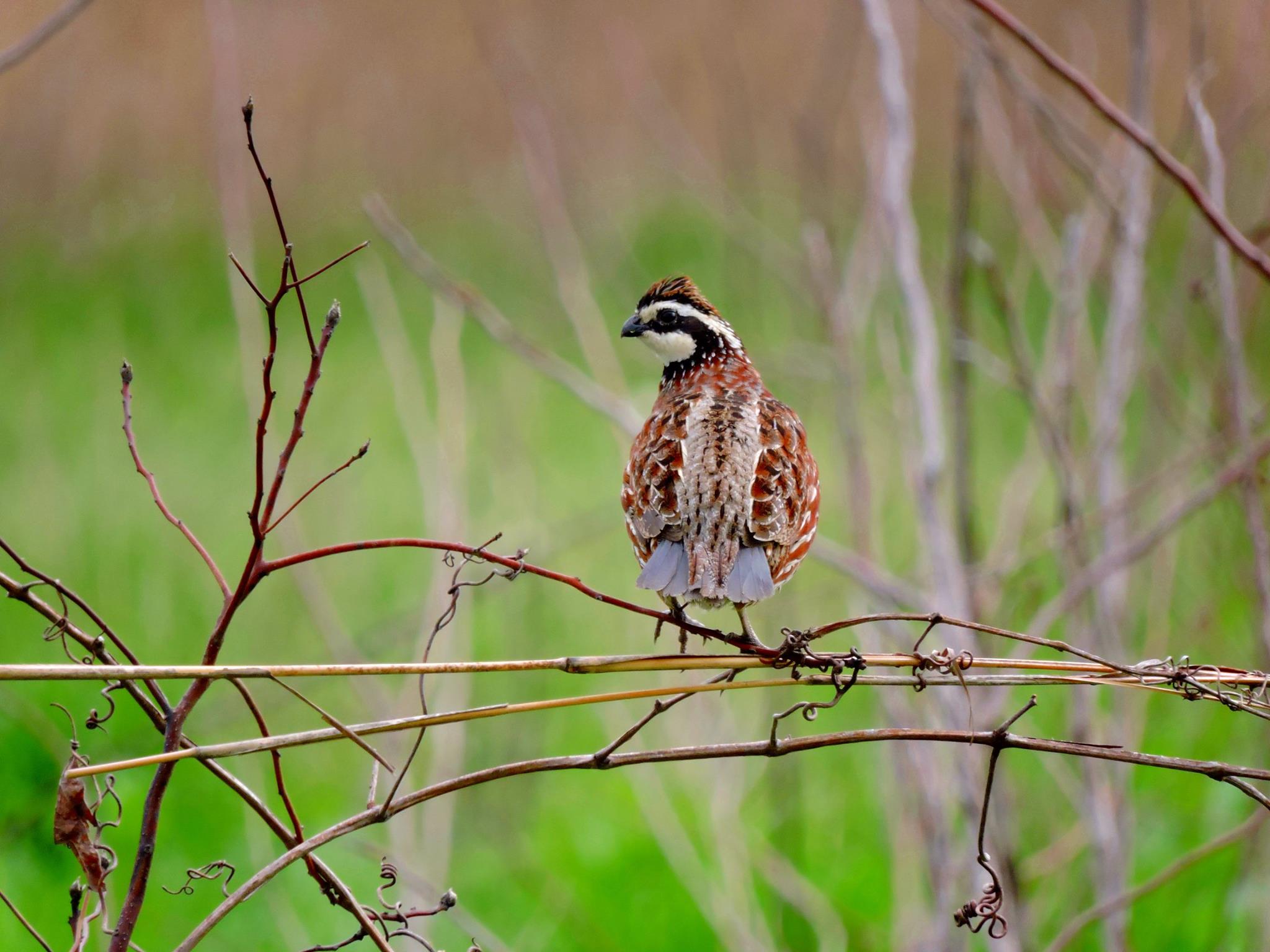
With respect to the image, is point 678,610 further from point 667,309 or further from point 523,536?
point 523,536

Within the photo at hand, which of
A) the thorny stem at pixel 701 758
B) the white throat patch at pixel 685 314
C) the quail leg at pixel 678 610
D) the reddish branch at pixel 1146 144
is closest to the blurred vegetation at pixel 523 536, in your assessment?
the white throat patch at pixel 685 314

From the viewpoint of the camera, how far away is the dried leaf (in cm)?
156

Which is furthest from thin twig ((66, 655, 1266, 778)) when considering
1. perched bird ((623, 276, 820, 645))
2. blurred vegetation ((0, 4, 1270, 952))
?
blurred vegetation ((0, 4, 1270, 952))

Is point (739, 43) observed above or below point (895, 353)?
above

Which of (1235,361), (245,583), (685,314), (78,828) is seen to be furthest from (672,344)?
(78,828)

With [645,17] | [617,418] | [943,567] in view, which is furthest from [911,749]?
[645,17]

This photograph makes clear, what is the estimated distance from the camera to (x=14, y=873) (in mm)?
4246

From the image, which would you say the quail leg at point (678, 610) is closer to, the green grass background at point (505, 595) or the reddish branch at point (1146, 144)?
the green grass background at point (505, 595)

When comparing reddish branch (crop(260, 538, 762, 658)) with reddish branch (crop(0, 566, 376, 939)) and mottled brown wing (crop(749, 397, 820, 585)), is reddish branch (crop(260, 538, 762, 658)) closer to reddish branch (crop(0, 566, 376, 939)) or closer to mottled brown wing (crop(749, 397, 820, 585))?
reddish branch (crop(0, 566, 376, 939))

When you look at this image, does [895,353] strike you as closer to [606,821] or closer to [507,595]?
[507,595]

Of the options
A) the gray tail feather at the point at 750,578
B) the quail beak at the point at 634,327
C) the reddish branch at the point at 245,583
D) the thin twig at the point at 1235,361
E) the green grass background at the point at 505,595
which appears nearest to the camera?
the reddish branch at the point at 245,583

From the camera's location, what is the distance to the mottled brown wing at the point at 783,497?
8.29 ft

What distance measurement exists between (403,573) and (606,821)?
202 cm

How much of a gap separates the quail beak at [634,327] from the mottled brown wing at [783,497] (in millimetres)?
500
